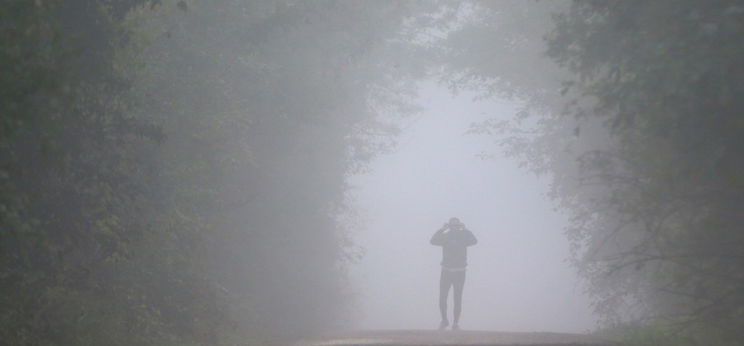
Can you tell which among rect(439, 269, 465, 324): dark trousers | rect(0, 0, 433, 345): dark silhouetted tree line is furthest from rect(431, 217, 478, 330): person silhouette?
rect(0, 0, 433, 345): dark silhouetted tree line

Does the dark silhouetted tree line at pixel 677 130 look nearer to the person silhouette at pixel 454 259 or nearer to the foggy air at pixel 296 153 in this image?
the foggy air at pixel 296 153

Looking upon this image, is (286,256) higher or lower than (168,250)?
higher

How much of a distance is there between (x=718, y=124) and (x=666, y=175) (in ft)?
2.24

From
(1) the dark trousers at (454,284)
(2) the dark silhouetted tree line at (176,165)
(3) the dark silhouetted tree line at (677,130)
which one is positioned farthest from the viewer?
(1) the dark trousers at (454,284)

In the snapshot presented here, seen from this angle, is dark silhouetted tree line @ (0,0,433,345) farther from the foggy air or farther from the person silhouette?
the person silhouette

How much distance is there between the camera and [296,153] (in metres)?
17.5

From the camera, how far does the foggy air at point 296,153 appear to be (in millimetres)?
6309

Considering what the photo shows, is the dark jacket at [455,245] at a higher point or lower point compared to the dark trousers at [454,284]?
higher

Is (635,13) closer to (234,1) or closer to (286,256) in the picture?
(234,1)

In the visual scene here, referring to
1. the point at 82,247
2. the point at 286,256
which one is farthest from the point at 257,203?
the point at 82,247

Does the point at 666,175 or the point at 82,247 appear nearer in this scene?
the point at 666,175

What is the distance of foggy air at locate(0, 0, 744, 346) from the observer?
248 inches

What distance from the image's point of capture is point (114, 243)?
7945mm

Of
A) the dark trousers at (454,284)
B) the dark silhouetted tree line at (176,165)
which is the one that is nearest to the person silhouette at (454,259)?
the dark trousers at (454,284)
